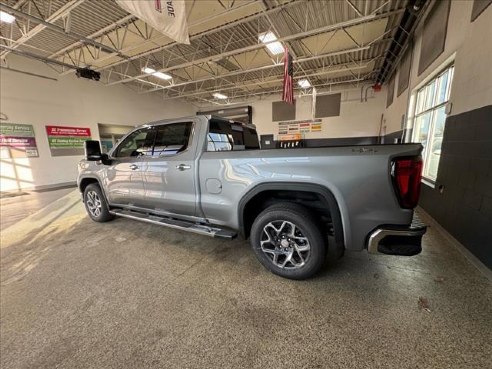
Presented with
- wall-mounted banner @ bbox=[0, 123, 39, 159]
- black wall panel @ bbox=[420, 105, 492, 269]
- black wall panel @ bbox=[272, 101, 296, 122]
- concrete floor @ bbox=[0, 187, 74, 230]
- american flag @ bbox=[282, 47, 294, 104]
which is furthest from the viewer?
black wall panel @ bbox=[272, 101, 296, 122]

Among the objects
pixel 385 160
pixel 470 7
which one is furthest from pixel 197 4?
pixel 385 160

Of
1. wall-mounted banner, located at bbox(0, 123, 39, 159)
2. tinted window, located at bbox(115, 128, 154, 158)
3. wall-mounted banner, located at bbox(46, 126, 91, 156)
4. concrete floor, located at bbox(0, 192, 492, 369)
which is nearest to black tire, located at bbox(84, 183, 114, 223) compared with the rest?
tinted window, located at bbox(115, 128, 154, 158)

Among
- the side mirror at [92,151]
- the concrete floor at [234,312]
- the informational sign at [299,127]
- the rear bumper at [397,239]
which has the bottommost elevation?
the concrete floor at [234,312]

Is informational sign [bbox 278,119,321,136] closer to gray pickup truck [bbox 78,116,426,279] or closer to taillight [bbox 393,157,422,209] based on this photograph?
gray pickup truck [bbox 78,116,426,279]

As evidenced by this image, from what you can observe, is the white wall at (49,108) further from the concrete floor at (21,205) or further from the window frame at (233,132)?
the window frame at (233,132)

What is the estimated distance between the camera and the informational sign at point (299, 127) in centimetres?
1201

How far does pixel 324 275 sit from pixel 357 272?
0.36m

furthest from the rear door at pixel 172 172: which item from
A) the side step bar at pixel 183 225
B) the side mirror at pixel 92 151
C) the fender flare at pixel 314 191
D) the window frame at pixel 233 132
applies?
the side mirror at pixel 92 151

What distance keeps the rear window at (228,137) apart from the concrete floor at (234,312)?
1348mm

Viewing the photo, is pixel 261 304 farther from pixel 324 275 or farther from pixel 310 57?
pixel 310 57

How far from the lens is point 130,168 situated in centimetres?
305

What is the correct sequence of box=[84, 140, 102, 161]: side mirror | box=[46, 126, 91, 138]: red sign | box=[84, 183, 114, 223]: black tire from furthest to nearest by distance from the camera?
1. box=[46, 126, 91, 138]: red sign
2. box=[84, 183, 114, 223]: black tire
3. box=[84, 140, 102, 161]: side mirror

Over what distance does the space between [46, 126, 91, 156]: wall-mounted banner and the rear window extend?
9.18 m

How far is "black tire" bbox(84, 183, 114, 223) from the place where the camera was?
372 centimetres
